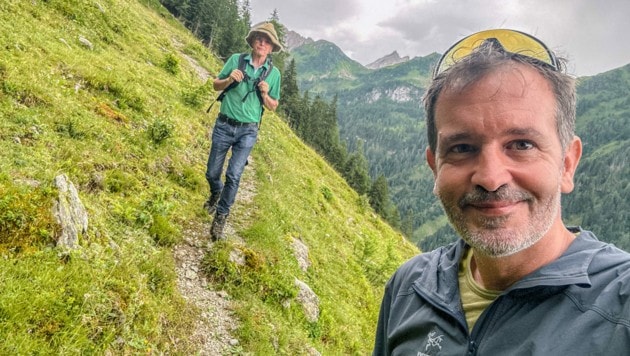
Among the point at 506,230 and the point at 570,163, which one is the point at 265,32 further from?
the point at 506,230

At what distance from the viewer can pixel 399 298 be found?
3.04 metres

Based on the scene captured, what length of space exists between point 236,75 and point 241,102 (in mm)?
576

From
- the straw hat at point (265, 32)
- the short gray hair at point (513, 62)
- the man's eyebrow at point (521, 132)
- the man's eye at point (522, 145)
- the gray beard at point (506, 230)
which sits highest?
the straw hat at point (265, 32)

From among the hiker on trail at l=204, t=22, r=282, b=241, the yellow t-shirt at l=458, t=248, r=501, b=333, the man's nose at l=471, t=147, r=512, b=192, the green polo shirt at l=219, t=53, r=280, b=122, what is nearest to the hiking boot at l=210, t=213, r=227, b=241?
the hiker on trail at l=204, t=22, r=282, b=241

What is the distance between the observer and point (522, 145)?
7.84ft

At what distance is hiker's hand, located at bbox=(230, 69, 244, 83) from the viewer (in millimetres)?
8078

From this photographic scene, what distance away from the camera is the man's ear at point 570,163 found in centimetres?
251

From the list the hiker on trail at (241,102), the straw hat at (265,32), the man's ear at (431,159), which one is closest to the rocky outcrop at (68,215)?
the hiker on trail at (241,102)

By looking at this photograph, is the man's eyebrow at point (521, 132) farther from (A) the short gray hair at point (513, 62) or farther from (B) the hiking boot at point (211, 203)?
(B) the hiking boot at point (211, 203)

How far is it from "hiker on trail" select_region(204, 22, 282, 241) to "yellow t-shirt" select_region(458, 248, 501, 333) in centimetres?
617

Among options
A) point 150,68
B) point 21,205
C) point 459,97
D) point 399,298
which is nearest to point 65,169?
point 21,205

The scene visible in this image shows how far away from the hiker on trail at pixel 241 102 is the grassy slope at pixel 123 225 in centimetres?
121

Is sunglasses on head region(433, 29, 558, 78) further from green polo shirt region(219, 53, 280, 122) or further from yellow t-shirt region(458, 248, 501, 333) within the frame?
green polo shirt region(219, 53, 280, 122)

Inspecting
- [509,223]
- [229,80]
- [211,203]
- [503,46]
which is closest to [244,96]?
[229,80]
